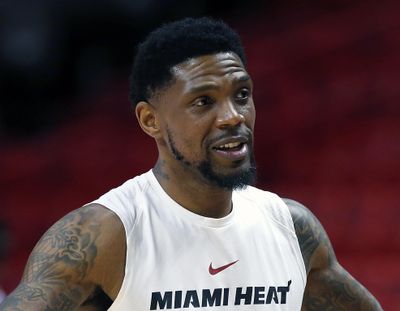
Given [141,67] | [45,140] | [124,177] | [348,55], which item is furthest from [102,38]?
[141,67]

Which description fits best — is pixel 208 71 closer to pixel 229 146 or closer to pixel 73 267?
pixel 229 146

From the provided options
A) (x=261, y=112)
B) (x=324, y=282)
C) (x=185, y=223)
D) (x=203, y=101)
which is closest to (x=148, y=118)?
(x=203, y=101)

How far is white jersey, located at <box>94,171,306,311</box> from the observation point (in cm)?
289

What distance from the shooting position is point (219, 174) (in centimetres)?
295

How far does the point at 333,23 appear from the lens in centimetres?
898

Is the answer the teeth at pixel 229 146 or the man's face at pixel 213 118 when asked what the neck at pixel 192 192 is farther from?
the teeth at pixel 229 146

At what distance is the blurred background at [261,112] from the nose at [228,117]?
13.4 feet

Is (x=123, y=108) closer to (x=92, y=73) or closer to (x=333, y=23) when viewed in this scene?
(x=92, y=73)

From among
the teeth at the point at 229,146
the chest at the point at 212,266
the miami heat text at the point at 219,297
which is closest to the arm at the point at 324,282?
the chest at the point at 212,266

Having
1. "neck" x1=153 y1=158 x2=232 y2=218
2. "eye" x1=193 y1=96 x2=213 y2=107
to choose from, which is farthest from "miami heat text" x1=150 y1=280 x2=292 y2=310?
"eye" x1=193 y1=96 x2=213 y2=107

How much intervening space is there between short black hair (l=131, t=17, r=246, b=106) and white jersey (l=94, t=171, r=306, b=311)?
0.32 m

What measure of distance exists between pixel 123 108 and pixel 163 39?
6.39 meters

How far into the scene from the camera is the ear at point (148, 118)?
3.10 metres

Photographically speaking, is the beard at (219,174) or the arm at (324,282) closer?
the beard at (219,174)
